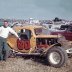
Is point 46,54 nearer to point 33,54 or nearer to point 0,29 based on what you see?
point 33,54

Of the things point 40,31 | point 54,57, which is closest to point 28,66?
point 54,57

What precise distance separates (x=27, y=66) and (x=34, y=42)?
1.62 metres

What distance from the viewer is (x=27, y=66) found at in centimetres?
1141

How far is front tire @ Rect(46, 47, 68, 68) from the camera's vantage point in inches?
456

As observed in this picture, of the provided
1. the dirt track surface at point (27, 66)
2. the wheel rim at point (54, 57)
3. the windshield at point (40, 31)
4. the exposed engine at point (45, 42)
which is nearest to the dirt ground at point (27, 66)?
the dirt track surface at point (27, 66)

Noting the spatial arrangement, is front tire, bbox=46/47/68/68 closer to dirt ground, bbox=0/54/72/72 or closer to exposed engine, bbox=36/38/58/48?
dirt ground, bbox=0/54/72/72

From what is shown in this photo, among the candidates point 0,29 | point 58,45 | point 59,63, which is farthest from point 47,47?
point 0,29

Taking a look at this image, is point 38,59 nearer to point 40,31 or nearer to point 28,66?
point 40,31

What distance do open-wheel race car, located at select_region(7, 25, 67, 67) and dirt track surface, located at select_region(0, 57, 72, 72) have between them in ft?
1.48

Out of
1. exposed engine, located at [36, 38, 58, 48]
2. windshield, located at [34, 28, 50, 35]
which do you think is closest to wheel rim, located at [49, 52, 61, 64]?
exposed engine, located at [36, 38, 58, 48]

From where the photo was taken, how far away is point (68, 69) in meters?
11.1

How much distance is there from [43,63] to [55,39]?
3.89 feet

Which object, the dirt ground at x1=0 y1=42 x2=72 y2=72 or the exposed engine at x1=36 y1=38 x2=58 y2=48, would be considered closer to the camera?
the dirt ground at x1=0 y1=42 x2=72 y2=72

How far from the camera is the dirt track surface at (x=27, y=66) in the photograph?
10.9 meters
